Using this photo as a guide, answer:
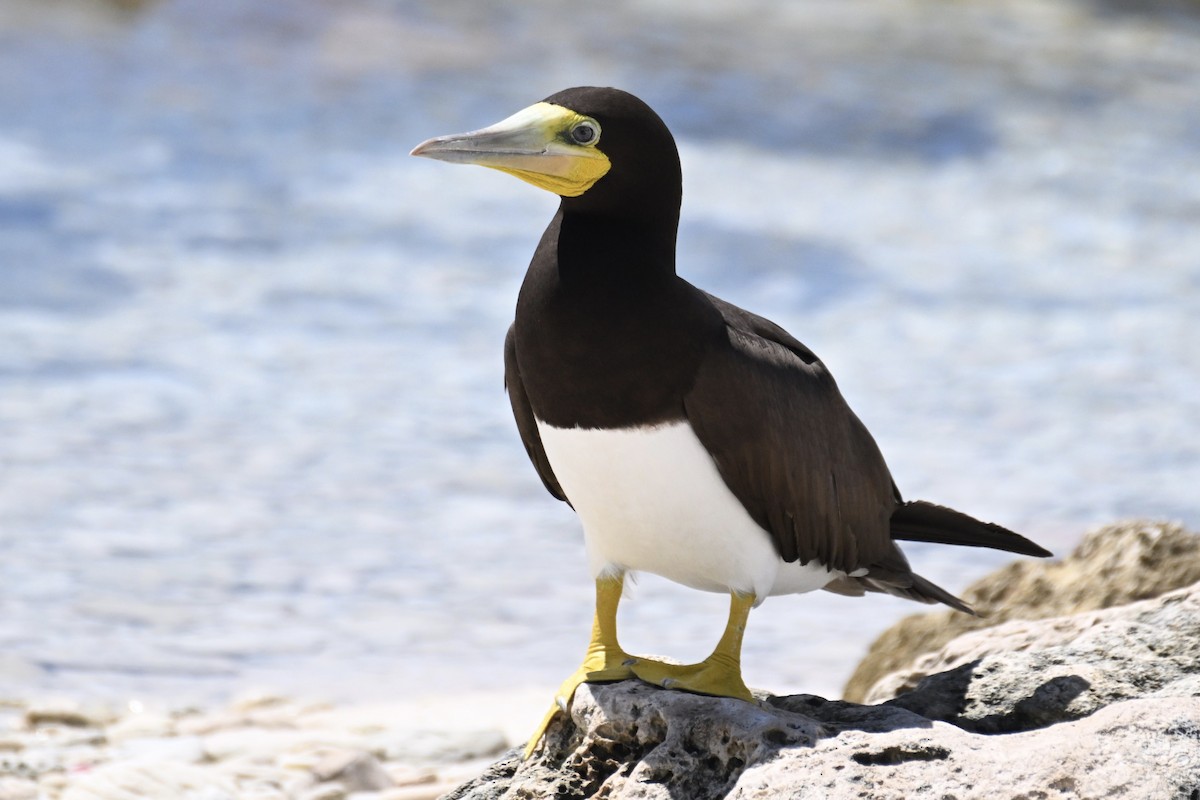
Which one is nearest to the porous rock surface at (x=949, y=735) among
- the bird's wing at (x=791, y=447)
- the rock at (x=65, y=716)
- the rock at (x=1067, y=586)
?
the bird's wing at (x=791, y=447)

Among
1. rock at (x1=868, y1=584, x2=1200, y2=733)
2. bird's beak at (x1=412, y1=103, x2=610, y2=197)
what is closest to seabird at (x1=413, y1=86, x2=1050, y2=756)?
bird's beak at (x1=412, y1=103, x2=610, y2=197)

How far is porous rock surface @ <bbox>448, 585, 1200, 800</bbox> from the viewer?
11.0 feet

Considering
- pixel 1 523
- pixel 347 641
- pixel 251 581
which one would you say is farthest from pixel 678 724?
pixel 1 523

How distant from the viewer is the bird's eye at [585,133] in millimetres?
3916

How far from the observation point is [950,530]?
183 inches

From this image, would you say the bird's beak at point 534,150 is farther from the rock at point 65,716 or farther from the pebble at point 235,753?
the rock at point 65,716

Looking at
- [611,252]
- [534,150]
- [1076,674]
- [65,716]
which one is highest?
[534,150]

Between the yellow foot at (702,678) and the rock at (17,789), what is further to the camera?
the rock at (17,789)

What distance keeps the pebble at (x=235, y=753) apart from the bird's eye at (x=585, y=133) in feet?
10.4

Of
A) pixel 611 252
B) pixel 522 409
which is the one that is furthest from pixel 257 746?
pixel 611 252

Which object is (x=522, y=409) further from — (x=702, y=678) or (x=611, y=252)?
(x=702, y=678)

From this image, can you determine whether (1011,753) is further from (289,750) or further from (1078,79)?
(1078,79)

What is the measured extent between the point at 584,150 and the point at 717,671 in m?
1.47

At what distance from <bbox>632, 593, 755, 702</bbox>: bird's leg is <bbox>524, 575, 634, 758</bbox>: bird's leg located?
2.7 inches
